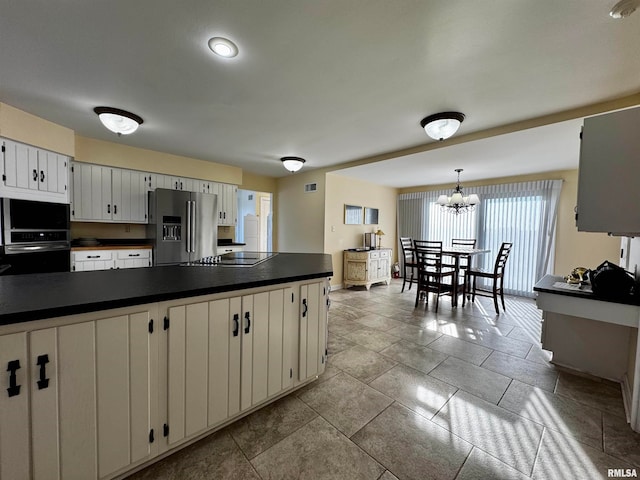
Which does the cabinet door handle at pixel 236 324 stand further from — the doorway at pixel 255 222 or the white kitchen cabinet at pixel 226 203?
the doorway at pixel 255 222

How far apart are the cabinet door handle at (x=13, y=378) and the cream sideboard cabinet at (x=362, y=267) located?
15.8ft

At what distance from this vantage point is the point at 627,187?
163cm

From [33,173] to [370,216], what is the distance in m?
5.65

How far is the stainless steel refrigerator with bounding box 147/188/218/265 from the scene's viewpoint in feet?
12.8

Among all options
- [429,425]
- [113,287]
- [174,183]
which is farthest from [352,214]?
[113,287]

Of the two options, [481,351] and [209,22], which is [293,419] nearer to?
[481,351]

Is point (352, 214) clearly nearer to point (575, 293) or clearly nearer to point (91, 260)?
point (575, 293)

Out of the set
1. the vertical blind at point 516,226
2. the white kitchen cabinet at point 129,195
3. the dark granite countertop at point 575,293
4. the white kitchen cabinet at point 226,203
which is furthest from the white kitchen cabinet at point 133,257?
the vertical blind at point 516,226

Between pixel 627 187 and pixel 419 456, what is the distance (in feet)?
6.95

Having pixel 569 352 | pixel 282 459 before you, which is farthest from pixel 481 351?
pixel 282 459

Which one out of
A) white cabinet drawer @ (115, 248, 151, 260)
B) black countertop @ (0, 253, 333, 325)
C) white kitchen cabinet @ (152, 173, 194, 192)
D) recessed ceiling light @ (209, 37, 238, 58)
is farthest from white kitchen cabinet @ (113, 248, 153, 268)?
recessed ceiling light @ (209, 37, 238, 58)

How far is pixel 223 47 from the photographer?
1733 mm

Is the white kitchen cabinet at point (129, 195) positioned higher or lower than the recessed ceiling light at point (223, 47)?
lower

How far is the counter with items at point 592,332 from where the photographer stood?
1.82 metres
